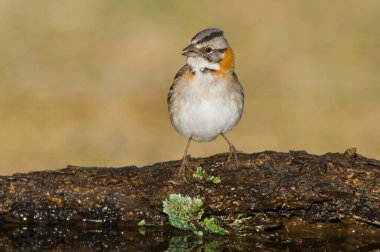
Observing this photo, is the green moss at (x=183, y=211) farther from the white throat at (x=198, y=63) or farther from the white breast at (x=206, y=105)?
the white throat at (x=198, y=63)

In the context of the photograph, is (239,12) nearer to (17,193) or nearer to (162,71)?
(162,71)

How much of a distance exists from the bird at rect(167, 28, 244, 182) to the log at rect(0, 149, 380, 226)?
4.60ft

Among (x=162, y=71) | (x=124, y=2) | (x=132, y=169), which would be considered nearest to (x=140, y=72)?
(x=162, y=71)

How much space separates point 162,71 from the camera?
18672mm

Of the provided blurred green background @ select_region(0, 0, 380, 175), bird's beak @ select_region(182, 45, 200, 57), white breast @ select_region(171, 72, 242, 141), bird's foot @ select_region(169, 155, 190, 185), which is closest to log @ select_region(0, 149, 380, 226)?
bird's foot @ select_region(169, 155, 190, 185)

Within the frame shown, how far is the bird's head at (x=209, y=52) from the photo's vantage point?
28.9 ft

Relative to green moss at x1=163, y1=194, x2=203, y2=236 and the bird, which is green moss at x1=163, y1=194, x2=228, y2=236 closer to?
green moss at x1=163, y1=194, x2=203, y2=236

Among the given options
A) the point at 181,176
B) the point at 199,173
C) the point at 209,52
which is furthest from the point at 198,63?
the point at 181,176

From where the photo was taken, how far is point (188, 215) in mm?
7152

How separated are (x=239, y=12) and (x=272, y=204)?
1548 centimetres

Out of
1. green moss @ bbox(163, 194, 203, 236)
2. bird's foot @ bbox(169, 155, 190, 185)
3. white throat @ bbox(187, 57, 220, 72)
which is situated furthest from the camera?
white throat @ bbox(187, 57, 220, 72)

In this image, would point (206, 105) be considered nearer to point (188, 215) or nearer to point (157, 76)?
point (188, 215)

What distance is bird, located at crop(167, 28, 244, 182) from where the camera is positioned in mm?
A: 8797

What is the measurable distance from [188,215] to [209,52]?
226 cm
